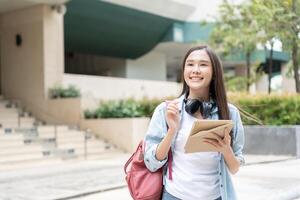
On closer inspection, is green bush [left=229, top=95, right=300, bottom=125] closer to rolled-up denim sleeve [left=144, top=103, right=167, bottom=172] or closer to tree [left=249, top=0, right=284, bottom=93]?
tree [left=249, top=0, right=284, bottom=93]

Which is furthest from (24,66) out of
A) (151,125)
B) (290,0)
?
(151,125)

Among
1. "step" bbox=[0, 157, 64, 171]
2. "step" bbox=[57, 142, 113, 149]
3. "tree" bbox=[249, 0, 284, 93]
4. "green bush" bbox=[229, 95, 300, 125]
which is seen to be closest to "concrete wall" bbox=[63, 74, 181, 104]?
"step" bbox=[57, 142, 113, 149]

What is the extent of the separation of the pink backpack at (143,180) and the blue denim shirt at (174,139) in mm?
36

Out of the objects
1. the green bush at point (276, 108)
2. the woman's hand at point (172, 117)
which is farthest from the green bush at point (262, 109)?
the woman's hand at point (172, 117)

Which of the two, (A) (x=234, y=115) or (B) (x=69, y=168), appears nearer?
(A) (x=234, y=115)

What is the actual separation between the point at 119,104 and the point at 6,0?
5732 mm

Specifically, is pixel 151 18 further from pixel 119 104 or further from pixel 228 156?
pixel 228 156

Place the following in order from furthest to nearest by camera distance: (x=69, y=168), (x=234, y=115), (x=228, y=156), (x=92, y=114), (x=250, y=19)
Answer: (x=250, y=19) → (x=92, y=114) → (x=69, y=168) → (x=234, y=115) → (x=228, y=156)

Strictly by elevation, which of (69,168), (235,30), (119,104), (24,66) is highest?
(235,30)

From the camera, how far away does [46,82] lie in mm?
20094

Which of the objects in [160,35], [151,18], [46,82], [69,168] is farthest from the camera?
[160,35]

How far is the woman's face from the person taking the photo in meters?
3.04

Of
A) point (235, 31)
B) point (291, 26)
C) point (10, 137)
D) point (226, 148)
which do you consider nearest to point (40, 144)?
point (10, 137)

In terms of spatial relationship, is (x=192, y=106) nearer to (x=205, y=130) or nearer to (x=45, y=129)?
(x=205, y=130)
